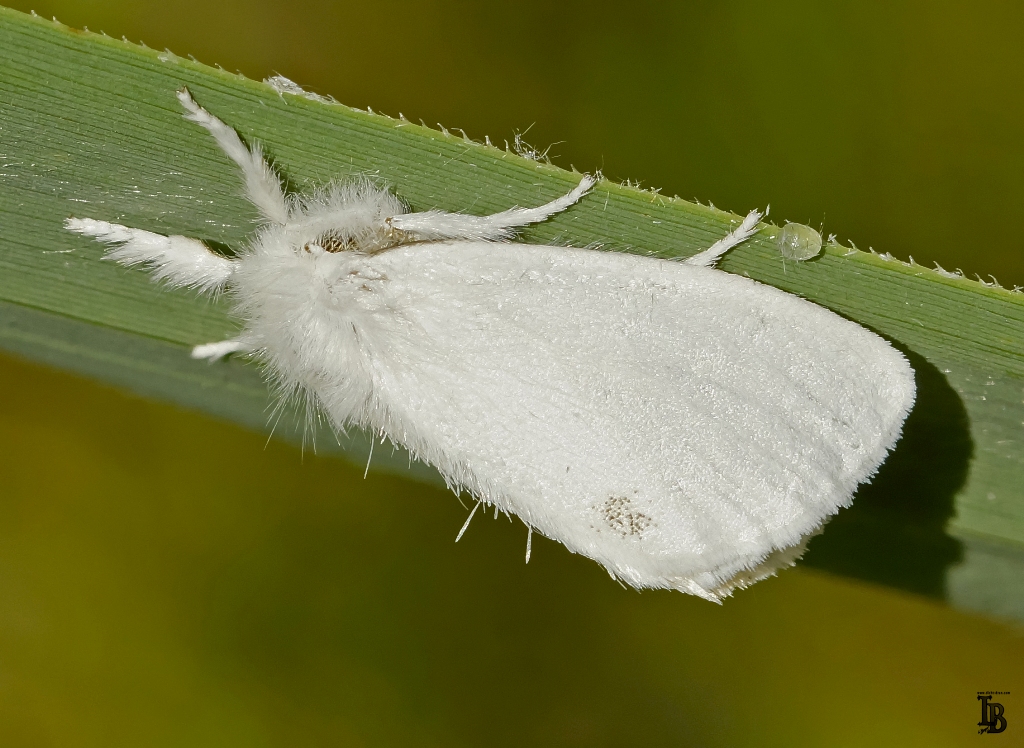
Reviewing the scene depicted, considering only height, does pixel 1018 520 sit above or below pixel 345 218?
below

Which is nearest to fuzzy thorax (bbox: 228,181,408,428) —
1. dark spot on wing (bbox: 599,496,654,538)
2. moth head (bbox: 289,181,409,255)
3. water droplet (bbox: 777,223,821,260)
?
moth head (bbox: 289,181,409,255)

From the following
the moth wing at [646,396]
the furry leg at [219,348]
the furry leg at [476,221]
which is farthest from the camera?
the furry leg at [219,348]

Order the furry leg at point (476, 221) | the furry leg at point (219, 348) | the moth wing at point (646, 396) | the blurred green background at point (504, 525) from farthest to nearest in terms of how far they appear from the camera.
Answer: the blurred green background at point (504, 525) < the furry leg at point (219, 348) < the furry leg at point (476, 221) < the moth wing at point (646, 396)

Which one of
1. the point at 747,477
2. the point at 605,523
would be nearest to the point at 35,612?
the point at 605,523

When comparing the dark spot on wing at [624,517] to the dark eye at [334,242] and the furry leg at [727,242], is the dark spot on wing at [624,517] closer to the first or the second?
the furry leg at [727,242]

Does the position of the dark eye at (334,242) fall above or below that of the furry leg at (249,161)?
below

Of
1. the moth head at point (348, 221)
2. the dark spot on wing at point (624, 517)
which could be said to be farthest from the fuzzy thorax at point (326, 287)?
the dark spot on wing at point (624, 517)

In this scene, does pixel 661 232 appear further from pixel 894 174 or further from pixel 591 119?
pixel 894 174
